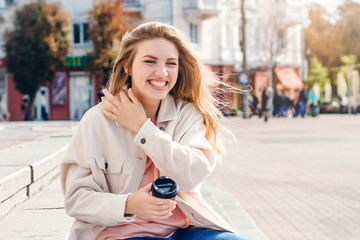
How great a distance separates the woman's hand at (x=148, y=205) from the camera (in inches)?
89.8

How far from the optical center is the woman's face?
2594mm

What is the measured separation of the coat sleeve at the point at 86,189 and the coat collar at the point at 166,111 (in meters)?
0.34

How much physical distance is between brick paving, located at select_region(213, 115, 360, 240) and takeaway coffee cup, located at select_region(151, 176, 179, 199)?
0.91 metres

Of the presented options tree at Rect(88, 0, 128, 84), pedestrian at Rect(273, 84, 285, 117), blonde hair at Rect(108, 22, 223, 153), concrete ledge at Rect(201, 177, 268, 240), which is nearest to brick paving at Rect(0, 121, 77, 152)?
concrete ledge at Rect(201, 177, 268, 240)

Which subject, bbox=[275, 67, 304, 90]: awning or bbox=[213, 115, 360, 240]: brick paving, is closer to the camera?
bbox=[213, 115, 360, 240]: brick paving

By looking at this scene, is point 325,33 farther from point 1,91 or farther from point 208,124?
point 208,124

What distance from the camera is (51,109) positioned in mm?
35219

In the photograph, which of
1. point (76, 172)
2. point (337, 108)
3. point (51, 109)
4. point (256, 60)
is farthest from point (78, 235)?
point (337, 108)

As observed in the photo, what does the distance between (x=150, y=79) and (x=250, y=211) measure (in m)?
4.17

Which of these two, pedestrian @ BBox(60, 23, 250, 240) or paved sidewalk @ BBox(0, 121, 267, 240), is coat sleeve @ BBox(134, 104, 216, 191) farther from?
paved sidewalk @ BBox(0, 121, 267, 240)

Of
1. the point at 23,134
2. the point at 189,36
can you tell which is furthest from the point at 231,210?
the point at 189,36

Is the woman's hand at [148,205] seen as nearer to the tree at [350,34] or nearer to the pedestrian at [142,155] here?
the pedestrian at [142,155]

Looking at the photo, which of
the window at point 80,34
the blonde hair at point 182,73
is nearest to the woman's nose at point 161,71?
the blonde hair at point 182,73

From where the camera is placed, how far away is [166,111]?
2.67 metres
